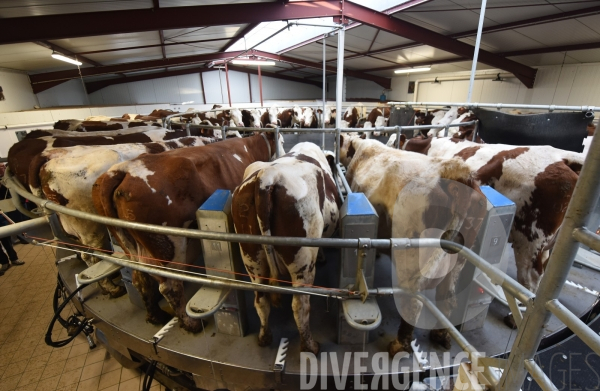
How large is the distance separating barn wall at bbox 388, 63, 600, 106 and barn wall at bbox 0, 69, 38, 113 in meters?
18.6

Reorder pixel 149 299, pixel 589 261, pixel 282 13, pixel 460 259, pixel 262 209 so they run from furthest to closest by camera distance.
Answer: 1. pixel 282 13
2. pixel 589 261
3. pixel 149 299
4. pixel 460 259
5. pixel 262 209

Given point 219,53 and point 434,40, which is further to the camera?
point 219,53

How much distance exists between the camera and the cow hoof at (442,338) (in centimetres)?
205

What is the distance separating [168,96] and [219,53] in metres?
7.91

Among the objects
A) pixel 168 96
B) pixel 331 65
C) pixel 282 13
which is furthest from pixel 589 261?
pixel 168 96

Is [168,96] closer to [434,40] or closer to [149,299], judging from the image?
[434,40]

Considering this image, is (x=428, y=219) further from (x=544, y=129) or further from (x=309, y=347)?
(x=544, y=129)

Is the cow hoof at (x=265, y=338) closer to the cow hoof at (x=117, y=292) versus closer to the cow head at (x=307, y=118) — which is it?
the cow hoof at (x=117, y=292)

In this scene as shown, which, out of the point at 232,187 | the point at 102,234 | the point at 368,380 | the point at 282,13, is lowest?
the point at 368,380

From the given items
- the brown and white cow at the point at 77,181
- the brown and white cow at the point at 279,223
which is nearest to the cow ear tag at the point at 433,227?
the brown and white cow at the point at 279,223

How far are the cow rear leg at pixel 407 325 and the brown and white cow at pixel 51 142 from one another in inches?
171

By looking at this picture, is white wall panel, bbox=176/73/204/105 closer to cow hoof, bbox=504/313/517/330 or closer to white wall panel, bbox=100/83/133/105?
white wall panel, bbox=100/83/133/105

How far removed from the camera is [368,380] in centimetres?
192

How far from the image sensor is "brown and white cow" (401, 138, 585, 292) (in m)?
2.17
